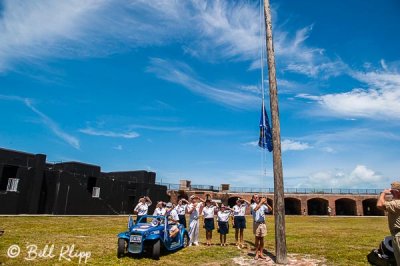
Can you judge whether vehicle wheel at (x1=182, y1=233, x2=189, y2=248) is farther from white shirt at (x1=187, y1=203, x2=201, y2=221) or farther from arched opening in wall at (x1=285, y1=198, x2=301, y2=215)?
arched opening in wall at (x1=285, y1=198, x2=301, y2=215)

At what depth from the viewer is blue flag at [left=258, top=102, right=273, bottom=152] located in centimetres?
1052

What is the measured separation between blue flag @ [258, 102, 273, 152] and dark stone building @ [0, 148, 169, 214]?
24.2 meters

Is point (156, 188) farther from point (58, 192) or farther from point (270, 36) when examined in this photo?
point (270, 36)

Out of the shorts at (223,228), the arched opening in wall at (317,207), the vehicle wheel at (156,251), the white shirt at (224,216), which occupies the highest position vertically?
the arched opening in wall at (317,207)

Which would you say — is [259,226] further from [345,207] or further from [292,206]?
[345,207]

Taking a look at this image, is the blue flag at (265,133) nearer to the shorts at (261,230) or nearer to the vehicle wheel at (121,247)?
the shorts at (261,230)

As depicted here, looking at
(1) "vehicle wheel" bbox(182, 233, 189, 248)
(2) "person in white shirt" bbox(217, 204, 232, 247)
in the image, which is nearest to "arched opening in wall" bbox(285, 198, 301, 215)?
(2) "person in white shirt" bbox(217, 204, 232, 247)

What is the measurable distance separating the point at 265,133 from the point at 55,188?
83.8ft

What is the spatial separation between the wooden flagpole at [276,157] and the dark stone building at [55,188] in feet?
82.1

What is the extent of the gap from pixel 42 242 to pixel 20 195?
18.8 metres

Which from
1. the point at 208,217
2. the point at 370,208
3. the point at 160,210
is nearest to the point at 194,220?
the point at 208,217

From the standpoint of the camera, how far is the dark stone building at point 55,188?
27078 mm

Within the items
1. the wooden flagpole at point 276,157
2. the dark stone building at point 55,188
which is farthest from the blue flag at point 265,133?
the dark stone building at point 55,188

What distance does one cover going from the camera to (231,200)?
56500 millimetres
